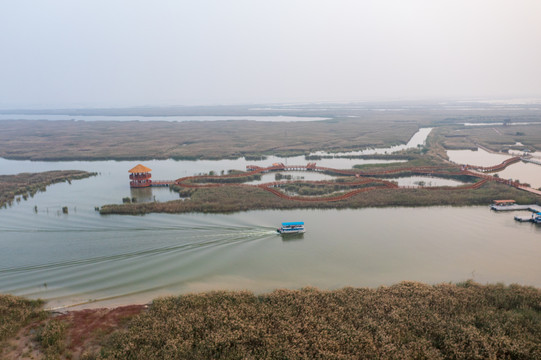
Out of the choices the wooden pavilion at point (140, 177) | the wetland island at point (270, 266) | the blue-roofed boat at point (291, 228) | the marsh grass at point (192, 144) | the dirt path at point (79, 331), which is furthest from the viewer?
the marsh grass at point (192, 144)

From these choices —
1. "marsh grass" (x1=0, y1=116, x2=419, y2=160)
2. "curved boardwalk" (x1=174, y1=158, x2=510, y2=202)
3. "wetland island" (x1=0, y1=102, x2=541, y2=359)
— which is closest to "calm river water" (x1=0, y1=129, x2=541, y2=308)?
"wetland island" (x1=0, y1=102, x2=541, y2=359)

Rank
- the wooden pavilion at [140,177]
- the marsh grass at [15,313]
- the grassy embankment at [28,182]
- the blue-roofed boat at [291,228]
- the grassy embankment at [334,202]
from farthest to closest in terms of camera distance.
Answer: the wooden pavilion at [140,177] < the grassy embankment at [28,182] < the grassy embankment at [334,202] < the blue-roofed boat at [291,228] < the marsh grass at [15,313]

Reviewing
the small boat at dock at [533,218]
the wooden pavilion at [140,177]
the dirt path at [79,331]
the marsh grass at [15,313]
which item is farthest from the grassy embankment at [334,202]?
the dirt path at [79,331]

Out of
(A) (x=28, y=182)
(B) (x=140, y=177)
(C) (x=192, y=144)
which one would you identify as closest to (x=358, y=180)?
(B) (x=140, y=177)

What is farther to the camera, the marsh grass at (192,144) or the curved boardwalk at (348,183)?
the marsh grass at (192,144)

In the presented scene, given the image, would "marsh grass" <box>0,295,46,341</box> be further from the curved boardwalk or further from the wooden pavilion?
the wooden pavilion

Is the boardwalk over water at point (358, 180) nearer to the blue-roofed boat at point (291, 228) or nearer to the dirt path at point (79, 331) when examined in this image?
the blue-roofed boat at point (291, 228)
